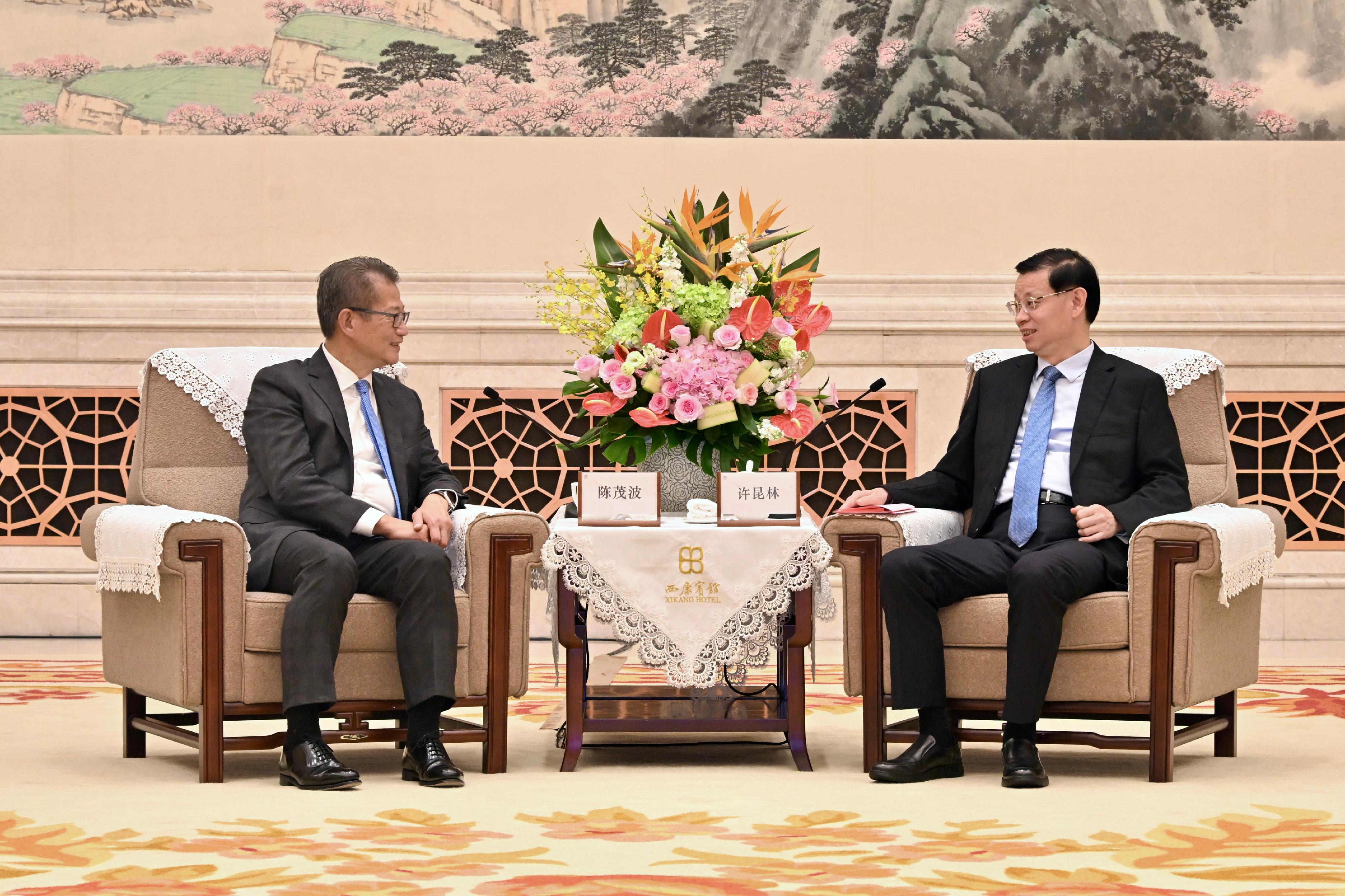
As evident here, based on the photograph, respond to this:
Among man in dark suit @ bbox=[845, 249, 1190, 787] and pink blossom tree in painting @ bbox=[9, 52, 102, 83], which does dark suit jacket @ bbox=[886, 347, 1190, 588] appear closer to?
man in dark suit @ bbox=[845, 249, 1190, 787]

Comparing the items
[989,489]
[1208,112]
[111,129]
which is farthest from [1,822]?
[1208,112]

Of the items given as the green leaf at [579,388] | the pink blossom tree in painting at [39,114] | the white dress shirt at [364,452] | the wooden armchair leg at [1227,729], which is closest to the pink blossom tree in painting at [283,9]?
the pink blossom tree in painting at [39,114]

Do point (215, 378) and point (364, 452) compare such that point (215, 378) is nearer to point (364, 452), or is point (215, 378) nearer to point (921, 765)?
point (364, 452)

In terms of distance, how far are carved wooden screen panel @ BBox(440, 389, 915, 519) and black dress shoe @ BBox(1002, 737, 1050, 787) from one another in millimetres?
2532

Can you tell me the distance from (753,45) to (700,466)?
2.57 meters

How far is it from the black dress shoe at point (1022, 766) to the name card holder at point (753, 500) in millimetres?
687

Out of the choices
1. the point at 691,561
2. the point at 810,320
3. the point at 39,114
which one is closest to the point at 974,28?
the point at 810,320

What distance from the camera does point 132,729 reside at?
147 inches

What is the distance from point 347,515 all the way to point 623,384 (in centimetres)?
70

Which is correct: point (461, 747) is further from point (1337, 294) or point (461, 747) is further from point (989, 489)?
point (1337, 294)

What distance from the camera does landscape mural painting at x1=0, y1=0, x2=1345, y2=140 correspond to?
5859 mm

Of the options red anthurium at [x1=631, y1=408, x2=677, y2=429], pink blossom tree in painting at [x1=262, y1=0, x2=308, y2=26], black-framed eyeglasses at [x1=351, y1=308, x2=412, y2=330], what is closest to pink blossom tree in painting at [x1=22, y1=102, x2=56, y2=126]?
pink blossom tree in painting at [x1=262, y1=0, x2=308, y2=26]

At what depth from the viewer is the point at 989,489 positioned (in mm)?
3824

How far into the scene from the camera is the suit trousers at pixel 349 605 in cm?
336
